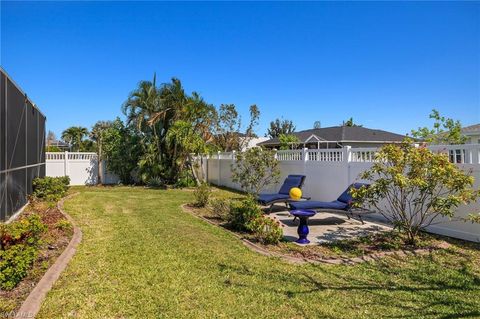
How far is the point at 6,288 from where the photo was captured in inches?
155

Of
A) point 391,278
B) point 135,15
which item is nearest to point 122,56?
point 135,15

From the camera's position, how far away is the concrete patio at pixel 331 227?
694 cm

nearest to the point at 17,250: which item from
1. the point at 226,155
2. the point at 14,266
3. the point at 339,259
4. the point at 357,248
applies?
the point at 14,266

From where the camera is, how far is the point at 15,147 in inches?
337

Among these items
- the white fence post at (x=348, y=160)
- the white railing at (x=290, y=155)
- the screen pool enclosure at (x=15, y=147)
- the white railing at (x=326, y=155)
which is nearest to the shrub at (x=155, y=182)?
the screen pool enclosure at (x=15, y=147)

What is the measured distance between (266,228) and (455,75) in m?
16.6

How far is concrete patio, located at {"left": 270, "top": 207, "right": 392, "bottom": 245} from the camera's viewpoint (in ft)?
22.8

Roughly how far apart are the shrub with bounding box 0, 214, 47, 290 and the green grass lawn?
1.64ft

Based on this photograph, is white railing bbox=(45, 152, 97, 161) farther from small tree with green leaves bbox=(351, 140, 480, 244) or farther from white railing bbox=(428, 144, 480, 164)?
white railing bbox=(428, 144, 480, 164)

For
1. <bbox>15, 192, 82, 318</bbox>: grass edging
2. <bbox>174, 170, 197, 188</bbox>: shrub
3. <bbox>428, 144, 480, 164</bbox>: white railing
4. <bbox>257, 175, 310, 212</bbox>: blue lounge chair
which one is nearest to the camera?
<bbox>15, 192, 82, 318</bbox>: grass edging

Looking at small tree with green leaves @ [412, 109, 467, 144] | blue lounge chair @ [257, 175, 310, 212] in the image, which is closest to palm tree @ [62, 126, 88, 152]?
blue lounge chair @ [257, 175, 310, 212]

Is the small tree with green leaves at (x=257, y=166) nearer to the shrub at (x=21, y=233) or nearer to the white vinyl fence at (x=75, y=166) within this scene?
the shrub at (x=21, y=233)

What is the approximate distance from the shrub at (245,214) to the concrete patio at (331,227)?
804mm

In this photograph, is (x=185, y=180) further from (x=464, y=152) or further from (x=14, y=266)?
(x=14, y=266)
